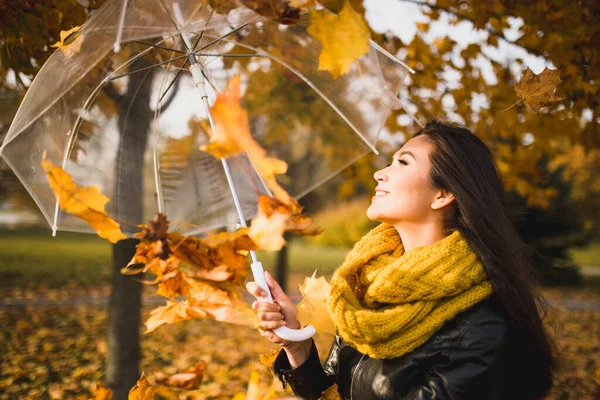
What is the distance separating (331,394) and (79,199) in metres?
1.07

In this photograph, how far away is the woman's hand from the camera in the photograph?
57.1 inches

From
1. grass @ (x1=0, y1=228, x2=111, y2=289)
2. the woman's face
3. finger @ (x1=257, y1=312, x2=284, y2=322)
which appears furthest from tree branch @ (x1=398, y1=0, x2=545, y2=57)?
grass @ (x1=0, y1=228, x2=111, y2=289)

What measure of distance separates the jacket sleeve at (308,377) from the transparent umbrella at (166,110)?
0.54m

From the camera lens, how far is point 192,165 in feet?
7.18

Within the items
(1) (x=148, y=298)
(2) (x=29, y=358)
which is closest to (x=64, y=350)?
(2) (x=29, y=358)

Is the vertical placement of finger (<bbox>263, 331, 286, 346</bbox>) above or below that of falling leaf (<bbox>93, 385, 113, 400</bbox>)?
above

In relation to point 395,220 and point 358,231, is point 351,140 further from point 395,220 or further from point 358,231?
point 358,231

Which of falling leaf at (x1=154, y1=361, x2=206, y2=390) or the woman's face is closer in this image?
falling leaf at (x1=154, y1=361, x2=206, y2=390)

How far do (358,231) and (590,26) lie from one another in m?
16.8

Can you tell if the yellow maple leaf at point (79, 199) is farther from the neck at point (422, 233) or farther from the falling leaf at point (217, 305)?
the neck at point (422, 233)

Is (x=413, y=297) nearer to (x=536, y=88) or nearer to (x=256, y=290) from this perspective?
(x=256, y=290)

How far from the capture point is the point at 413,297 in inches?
56.2

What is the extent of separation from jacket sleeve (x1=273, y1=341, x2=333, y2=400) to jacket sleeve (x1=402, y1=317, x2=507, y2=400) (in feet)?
1.33

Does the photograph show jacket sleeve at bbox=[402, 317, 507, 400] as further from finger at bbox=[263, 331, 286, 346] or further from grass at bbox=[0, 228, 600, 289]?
grass at bbox=[0, 228, 600, 289]
